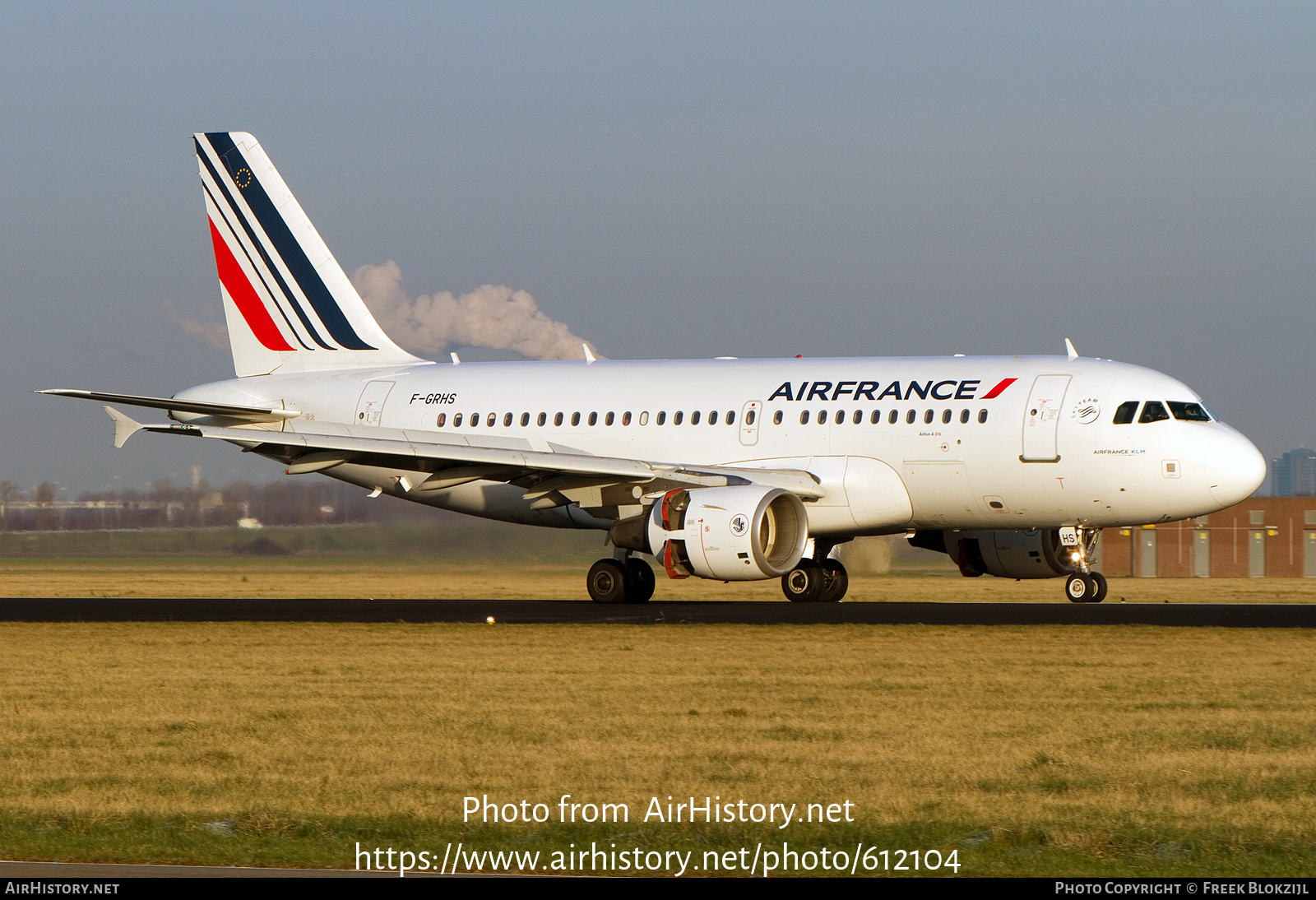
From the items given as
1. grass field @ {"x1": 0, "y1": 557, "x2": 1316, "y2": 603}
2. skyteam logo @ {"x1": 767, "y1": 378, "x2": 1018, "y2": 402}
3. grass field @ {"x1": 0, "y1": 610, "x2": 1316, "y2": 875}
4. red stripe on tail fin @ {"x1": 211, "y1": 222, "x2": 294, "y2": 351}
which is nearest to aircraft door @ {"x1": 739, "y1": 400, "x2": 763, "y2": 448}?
skyteam logo @ {"x1": 767, "y1": 378, "x2": 1018, "y2": 402}

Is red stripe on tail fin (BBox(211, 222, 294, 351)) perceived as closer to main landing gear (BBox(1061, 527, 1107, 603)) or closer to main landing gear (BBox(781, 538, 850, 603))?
main landing gear (BBox(781, 538, 850, 603))

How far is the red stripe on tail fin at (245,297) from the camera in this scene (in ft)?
117

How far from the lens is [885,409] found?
93.9 ft

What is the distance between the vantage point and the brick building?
6238 centimetres

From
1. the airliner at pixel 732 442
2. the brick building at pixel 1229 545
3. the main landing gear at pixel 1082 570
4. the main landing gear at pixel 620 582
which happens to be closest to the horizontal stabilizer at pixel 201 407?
the airliner at pixel 732 442

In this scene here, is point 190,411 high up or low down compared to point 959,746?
up

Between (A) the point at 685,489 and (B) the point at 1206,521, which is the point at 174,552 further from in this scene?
(B) the point at 1206,521

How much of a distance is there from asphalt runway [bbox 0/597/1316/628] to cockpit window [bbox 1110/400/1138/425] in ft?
9.65

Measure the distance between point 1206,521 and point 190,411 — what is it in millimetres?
43853

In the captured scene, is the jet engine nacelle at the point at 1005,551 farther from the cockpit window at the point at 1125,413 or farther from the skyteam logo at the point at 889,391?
the skyteam logo at the point at 889,391

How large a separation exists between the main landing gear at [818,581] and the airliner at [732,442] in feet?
0.11

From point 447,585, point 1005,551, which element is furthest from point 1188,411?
point 447,585

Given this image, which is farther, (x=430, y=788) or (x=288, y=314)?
(x=288, y=314)
